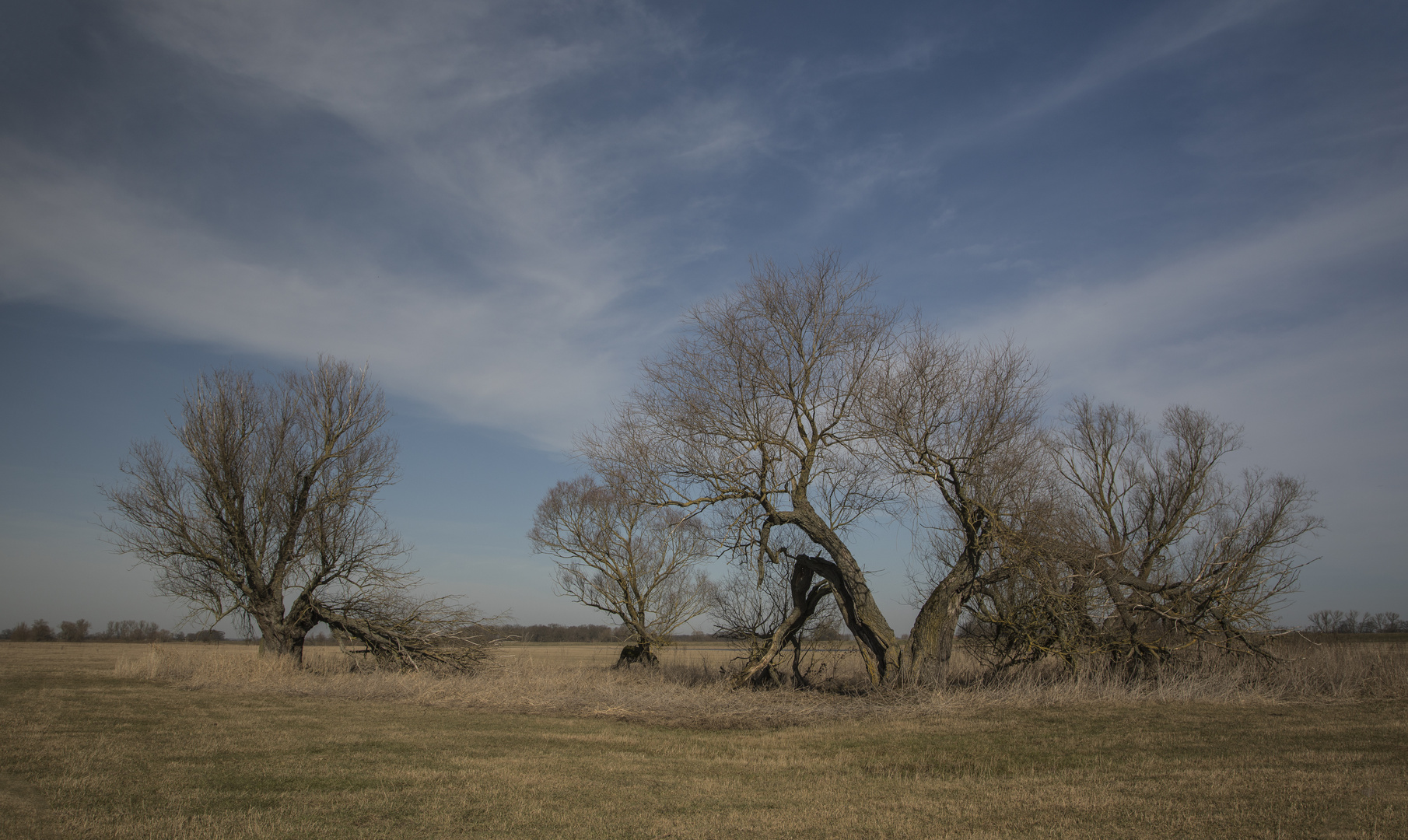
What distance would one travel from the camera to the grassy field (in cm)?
591

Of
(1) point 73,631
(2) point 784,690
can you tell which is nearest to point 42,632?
(1) point 73,631

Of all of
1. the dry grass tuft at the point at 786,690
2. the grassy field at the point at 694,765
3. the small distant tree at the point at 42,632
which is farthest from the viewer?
the small distant tree at the point at 42,632

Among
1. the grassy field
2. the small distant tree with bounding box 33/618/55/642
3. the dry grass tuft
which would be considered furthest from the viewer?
the small distant tree with bounding box 33/618/55/642

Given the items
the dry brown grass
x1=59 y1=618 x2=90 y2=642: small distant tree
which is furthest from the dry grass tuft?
x1=59 y1=618 x2=90 y2=642: small distant tree

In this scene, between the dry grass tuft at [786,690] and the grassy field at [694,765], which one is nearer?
the grassy field at [694,765]

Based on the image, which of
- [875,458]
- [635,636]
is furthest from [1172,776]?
[635,636]

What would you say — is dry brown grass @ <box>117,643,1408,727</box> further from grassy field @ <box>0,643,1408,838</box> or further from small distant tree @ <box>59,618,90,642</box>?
small distant tree @ <box>59,618,90,642</box>

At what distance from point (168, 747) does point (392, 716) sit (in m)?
4.02

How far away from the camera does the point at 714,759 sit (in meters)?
9.20

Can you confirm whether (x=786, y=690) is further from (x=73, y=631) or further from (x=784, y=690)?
(x=73, y=631)

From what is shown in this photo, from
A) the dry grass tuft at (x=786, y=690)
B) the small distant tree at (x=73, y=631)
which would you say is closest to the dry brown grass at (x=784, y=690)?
the dry grass tuft at (x=786, y=690)

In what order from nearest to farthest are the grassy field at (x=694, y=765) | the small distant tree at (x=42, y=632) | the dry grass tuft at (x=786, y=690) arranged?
1. the grassy field at (x=694, y=765)
2. the dry grass tuft at (x=786, y=690)
3. the small distant tree at (x=42, y=632)

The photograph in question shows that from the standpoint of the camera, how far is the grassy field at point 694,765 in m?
5.91

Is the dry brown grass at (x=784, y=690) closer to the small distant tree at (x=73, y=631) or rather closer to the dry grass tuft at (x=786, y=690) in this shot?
the dry grass tuft at (x=786, y=690)
